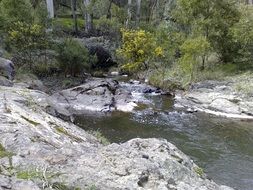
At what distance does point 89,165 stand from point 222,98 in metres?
23.5

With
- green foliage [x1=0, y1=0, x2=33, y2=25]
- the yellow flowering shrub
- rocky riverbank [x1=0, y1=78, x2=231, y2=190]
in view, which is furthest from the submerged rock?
rocky riverbank [x1=0, y1=78, x2=231, y2=190]

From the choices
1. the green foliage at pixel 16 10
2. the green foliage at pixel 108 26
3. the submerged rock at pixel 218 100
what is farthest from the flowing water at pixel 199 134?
the green foliage at pixel 108 26

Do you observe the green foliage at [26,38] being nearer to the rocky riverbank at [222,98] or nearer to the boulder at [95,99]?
the boulder at [95,99]

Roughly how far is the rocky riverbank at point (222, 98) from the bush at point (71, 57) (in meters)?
9.58

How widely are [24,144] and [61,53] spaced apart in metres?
29.6

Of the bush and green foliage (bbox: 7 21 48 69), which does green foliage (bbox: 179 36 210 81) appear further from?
green foliage (bbox: 7 21 48 69)

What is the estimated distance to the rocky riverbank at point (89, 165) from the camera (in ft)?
18.7

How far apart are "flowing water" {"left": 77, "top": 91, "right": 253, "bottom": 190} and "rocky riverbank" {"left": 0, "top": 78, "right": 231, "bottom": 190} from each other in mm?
7889

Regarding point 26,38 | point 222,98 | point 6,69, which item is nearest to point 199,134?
point 222,98

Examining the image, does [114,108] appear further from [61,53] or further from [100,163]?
[100,163]

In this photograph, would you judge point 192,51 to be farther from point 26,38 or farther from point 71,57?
point 26,38

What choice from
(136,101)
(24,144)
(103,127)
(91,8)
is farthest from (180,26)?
(24,144)

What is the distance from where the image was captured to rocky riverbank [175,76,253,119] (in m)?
27.0

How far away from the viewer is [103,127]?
72.8 feet
